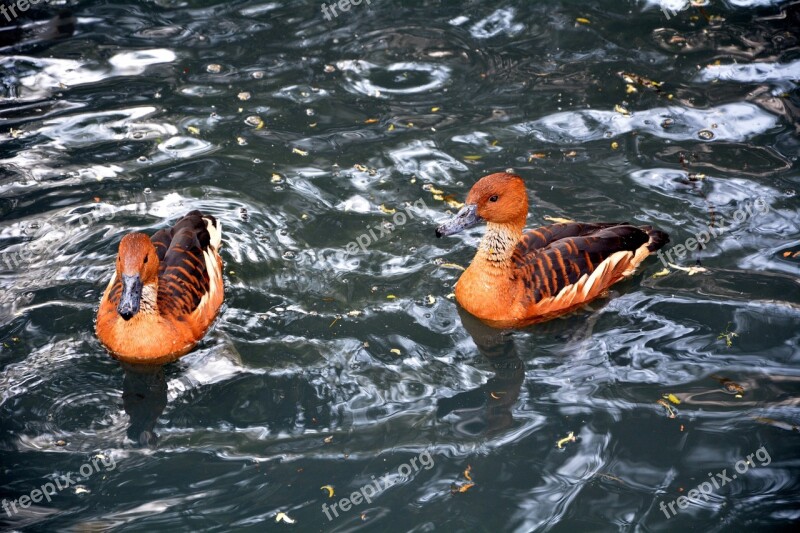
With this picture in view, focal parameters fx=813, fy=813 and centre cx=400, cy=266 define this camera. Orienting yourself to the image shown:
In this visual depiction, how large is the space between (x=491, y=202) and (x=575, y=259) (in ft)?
3.09

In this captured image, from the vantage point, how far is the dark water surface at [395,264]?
5.73m

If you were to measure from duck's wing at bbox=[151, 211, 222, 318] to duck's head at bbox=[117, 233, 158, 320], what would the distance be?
18.9 inches

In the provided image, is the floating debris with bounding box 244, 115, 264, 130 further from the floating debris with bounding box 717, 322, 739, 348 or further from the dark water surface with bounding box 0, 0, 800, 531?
the floating debris with bounding box 717, 322, 739, 348

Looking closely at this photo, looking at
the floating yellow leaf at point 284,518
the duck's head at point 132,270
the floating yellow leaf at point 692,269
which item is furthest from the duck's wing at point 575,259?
the duck's head at point 132,270

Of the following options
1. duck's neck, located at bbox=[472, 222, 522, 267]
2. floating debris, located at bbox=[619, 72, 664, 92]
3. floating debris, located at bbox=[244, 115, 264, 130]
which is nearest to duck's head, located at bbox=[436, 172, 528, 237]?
duck's neck, located at bbox=[472, 222, 522, 267]

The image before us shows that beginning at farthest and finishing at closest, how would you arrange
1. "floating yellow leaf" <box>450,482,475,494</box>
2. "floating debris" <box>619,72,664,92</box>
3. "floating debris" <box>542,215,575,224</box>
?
"floating debris" <box>619,72,664,92</box>
"floating debris" <box>542,215,575,224</box>
"floating yellow leaf" <box>450,482,475,494</box>

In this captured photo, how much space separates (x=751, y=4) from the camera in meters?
11.2

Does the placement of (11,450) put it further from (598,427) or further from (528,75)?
(528,75)

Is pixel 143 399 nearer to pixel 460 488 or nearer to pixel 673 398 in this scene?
pixel 460 488

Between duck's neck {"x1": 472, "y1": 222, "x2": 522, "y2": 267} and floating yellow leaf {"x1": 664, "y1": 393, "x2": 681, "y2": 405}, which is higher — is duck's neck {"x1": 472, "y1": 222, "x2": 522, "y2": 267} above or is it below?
above

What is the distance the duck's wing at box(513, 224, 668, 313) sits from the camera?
712 centimetres

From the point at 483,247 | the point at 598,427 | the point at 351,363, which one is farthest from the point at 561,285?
the point at 351,363

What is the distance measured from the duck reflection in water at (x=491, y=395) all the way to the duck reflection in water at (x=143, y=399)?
2174 millimetres

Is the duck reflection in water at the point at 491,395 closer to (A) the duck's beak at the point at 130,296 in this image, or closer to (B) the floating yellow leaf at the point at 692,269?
→ (B) the floating yellow leaf at the point at 692,269
